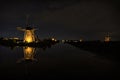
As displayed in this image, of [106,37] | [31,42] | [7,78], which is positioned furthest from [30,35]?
[7,78]

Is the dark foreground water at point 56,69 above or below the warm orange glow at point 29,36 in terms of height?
below

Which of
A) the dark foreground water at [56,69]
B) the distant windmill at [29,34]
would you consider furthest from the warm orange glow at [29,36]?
the dark foreground water at [56,69]

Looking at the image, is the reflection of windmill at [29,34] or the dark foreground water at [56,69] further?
the reflection of windmill at [29,34]

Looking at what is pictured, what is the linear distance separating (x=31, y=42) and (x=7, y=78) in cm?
5523

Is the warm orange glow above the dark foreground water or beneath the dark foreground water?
above

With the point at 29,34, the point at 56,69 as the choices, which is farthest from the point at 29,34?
the point at 56,69

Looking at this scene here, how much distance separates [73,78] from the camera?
44.8 feet

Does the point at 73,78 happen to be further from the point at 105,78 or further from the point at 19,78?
the point at 19,78

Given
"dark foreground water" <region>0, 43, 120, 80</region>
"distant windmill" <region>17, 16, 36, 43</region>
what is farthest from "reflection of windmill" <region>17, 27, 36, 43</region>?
"dark foreground water" <region>0, 43, 120, 80</region>

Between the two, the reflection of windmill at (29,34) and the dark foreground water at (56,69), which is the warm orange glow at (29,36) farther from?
the dark foreground water at (56,69)

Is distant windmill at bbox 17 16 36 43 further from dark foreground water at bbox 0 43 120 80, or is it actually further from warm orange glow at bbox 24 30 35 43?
dark foreground water at bbox 0 43 120 80

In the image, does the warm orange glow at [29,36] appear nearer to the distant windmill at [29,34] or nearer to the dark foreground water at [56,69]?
the distant windmill at [29,34]

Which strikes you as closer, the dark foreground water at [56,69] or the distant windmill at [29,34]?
the dark foreground water at [56,69]

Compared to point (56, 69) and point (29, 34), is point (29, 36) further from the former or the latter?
point (56, 69)
